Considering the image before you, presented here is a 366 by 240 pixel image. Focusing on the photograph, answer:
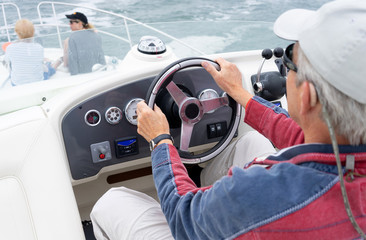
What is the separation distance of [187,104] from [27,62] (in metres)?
0.83

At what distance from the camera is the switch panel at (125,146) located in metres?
1.52

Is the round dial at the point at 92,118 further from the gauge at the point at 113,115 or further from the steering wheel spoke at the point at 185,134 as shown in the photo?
the steering wheel spoke at the point at 185,134

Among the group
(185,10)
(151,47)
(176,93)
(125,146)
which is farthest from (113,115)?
(185,10)

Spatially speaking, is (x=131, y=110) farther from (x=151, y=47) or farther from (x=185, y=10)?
(x=185, y=10)

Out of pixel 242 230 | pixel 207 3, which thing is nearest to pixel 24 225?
pixel 242 230

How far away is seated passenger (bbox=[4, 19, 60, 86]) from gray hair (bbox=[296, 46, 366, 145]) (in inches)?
48.9

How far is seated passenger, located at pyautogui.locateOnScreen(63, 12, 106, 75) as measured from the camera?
5.60 feet

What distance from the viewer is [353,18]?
704 mm

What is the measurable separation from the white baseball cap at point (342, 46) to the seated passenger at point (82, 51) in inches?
46.7

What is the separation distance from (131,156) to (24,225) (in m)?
0.62

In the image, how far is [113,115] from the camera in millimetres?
1456

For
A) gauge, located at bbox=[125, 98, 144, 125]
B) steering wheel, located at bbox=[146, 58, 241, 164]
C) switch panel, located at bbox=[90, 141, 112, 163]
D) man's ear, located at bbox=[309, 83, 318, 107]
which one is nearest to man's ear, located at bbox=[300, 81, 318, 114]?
man's ear, located at bbox=[309, 83, 318, 107]

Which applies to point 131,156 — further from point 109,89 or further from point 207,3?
point 207,3

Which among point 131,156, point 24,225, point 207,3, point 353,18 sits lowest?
point 207,3
